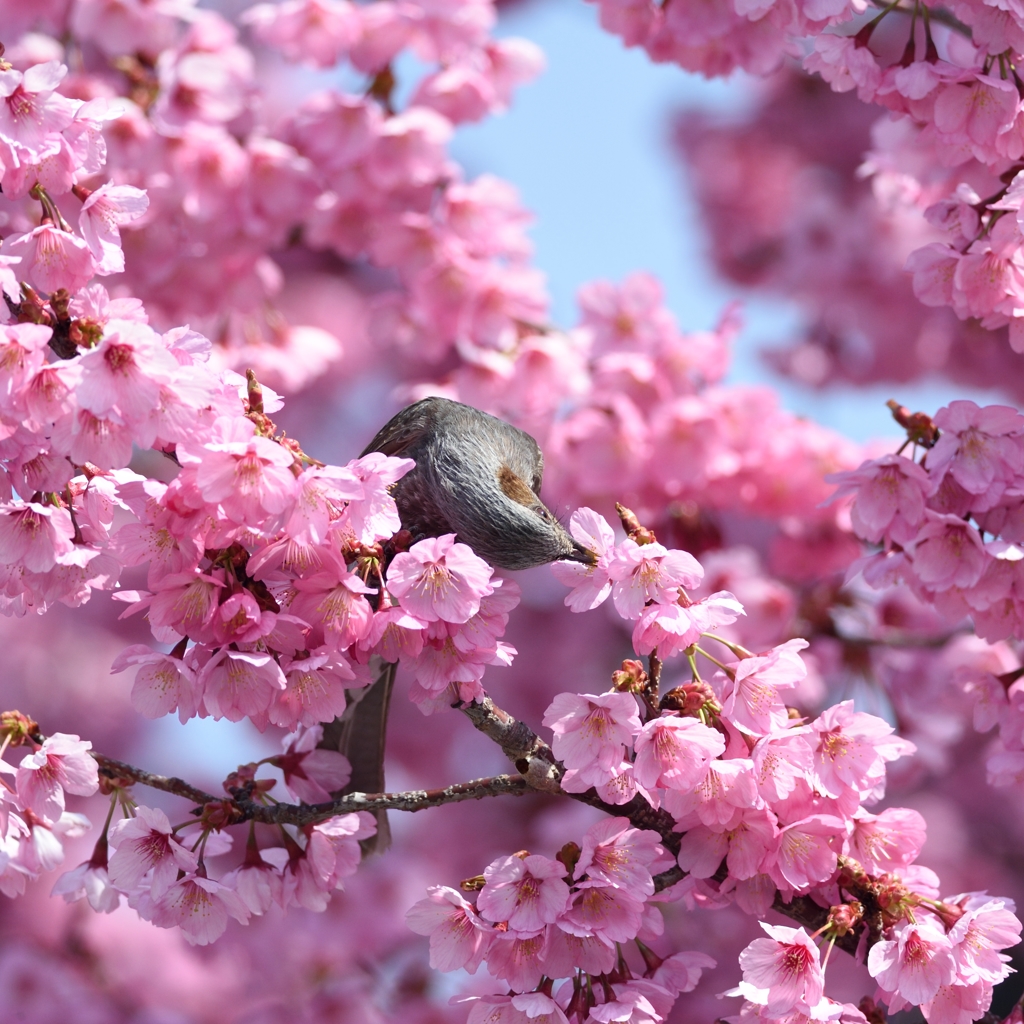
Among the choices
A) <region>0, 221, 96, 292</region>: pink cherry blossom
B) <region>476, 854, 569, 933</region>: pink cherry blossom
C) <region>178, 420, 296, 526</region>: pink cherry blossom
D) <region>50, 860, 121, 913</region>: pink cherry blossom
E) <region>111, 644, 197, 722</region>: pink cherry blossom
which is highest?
<region>0, 221, 96, 292</region>: pink cherry blossom

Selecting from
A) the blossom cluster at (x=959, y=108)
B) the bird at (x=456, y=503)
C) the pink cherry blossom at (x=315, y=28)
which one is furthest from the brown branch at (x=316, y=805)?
the pink cherry blossom at (x=315, y=28)

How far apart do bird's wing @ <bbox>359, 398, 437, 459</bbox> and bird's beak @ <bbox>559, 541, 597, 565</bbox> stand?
1.05 ft

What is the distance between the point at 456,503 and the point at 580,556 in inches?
6.8

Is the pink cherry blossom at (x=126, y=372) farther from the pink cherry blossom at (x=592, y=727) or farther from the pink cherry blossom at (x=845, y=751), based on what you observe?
the pink cherry blossom at (x=845, y=751)

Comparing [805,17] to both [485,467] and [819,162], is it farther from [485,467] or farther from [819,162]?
[819,162]

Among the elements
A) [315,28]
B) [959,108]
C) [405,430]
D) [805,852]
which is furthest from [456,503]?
[315,28]

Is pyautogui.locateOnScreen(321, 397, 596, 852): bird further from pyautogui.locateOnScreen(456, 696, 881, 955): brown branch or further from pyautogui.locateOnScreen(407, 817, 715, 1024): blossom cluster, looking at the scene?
pyautogui.locateOnScreen(407, 817, 715, 1024): blossom cluster

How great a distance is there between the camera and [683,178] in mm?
5883

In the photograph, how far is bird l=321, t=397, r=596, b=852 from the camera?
1272 millimetres

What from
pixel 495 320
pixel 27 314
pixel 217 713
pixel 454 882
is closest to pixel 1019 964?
pixel 454 882

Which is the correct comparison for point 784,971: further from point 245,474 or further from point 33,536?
point 33,536

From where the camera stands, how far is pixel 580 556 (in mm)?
1243

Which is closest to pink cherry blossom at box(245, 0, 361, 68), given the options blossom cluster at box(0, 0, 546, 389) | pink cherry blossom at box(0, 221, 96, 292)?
blossom cluster at box(0, 0, 546, 389)

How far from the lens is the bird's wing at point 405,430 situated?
1488 mm
